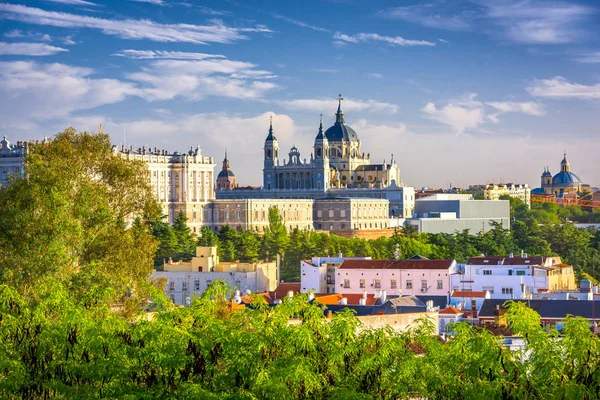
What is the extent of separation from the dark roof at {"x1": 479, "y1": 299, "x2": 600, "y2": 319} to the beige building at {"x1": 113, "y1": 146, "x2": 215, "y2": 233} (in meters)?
80.6

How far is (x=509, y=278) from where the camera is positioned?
63.4m

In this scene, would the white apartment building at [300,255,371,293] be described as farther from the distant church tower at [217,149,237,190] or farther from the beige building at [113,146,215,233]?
the distant church tower at [217,149,237,190]

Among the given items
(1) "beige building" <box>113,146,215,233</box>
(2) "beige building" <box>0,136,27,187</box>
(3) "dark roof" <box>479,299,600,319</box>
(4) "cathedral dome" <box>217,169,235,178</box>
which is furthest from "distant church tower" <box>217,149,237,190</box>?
(3) "dark roof" <box>479,299,600,319</box>

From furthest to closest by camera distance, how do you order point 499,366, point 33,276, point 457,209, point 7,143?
1. point 457,209
2. point 7,143
3. point 33,276
4. point 499,366

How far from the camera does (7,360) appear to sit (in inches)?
952

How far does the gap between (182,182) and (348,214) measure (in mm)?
18830

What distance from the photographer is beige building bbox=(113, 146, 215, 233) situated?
12938 centimetres

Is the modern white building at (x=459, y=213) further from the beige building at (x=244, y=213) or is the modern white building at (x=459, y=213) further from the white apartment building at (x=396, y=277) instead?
the white apartment building at (x=396, y=277)

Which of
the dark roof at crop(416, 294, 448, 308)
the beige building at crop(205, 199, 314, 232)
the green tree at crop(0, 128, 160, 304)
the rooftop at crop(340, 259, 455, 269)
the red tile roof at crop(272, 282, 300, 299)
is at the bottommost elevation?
the dark roof at crop(416, 294, 448, 308)

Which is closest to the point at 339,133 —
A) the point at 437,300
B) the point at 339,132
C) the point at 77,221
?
the point at 339,132

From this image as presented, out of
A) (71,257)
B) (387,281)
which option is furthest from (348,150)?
(71,257)

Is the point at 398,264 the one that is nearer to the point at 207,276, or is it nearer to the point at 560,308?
the point at 207,276

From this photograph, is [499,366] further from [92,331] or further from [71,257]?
[71,257]

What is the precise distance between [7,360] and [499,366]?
327 inches
